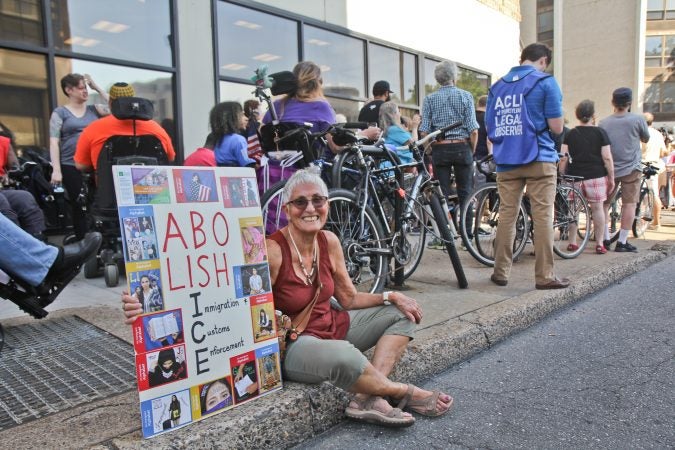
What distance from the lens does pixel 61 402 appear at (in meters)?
2.44

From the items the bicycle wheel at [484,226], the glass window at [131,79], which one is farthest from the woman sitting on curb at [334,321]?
the glass window at [131,79]

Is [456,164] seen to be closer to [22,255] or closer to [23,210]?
[23,210]

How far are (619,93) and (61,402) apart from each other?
266 inches

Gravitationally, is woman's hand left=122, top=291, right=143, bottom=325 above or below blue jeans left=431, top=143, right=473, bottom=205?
below

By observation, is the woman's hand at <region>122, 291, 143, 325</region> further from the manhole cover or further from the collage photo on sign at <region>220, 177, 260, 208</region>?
the manhole cover

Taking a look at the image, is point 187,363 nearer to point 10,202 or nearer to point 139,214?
point 139,214

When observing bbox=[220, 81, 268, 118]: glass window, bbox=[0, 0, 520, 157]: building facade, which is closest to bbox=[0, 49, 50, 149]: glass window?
bbox=[0, 0, 520, 157]: building facade

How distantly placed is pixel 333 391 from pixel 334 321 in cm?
36

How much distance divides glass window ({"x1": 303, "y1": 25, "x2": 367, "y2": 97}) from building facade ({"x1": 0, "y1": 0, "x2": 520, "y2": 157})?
17 millimetres

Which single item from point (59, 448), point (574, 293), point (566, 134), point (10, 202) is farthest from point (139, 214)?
point (566, 134)

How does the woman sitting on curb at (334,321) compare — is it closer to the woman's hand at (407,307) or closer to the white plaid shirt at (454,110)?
the woman's hand at (407,307)

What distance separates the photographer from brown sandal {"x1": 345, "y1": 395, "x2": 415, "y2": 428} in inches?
94.5

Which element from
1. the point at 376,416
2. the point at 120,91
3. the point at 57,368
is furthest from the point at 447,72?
the point at 57,368

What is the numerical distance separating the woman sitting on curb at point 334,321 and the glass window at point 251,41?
505cm
